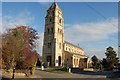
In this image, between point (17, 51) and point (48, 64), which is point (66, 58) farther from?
point (17, 51)

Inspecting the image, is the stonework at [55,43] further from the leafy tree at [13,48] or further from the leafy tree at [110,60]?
the leafy tree at [13,48]

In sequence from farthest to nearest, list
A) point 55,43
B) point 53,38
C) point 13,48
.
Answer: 1. point 53,38
2. point 55,43
3. point 13,48

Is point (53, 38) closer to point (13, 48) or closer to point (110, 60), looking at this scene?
point (110, 60)

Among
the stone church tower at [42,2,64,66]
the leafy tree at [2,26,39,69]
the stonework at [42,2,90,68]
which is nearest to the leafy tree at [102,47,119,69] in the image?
the stonework at [42,2,90,68]

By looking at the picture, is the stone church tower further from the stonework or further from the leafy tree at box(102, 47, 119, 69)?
the leafy tree at box(102, 47, 119, 69)

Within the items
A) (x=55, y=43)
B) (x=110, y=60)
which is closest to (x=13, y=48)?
(x=55, y=43)

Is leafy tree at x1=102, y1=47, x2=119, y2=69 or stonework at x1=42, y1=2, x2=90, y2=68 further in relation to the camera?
leafy tree at x1=102, y1=47, x2=119, y2=69

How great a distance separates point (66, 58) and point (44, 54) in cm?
805

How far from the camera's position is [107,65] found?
73062 mm

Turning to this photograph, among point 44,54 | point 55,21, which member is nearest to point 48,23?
point 55,21

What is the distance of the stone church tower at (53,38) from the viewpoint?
230 feet

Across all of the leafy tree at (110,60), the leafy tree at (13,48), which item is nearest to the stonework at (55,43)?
the leafy tree at (110,60)

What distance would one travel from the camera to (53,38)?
70938 mm

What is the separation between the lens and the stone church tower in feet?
230
